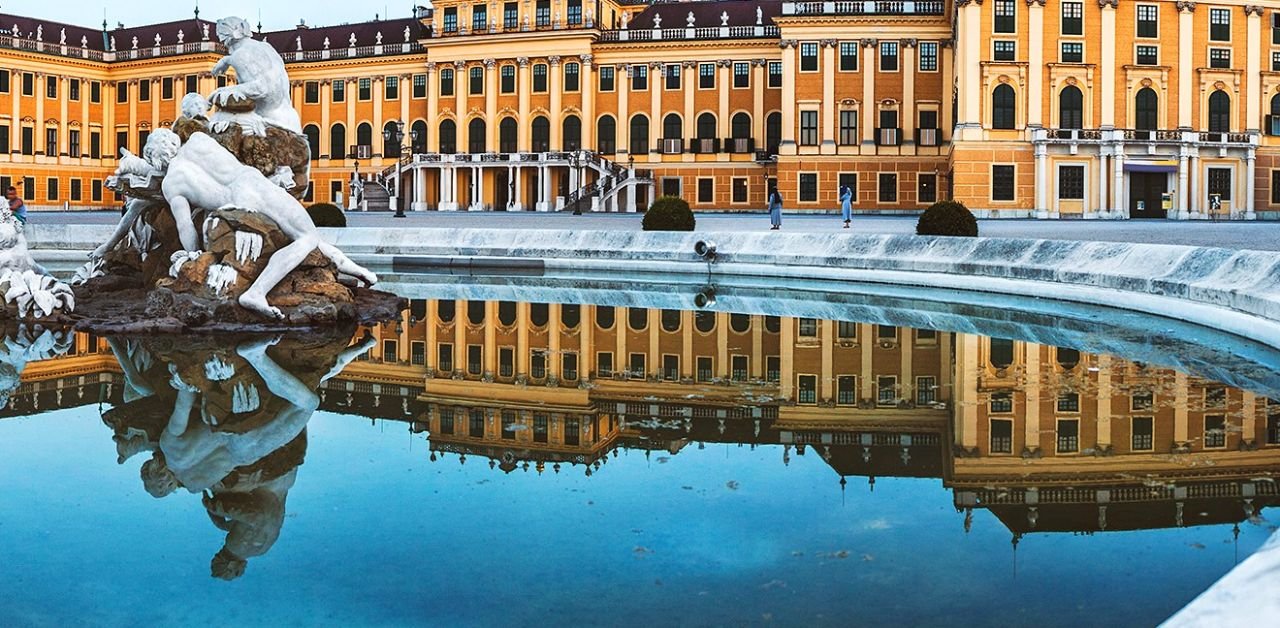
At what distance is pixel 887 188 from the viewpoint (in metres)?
52.9

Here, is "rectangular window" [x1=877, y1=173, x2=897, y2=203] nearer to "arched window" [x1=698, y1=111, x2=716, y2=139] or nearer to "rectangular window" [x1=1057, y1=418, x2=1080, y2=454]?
"arched window" [x1=698, y1=111, x2=716, y2=139]

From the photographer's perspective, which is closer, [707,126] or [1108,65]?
[1108,65]

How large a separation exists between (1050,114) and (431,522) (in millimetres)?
42851

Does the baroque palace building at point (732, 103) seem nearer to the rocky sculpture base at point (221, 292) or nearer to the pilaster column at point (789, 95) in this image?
the pilaster column at point (789, 95)

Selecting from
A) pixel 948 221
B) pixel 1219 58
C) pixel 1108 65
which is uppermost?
pixel 1219 58

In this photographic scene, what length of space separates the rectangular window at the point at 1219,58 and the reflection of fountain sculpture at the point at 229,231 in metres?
40.3

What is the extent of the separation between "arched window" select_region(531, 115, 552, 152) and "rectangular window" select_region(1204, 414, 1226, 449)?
54.6 metres

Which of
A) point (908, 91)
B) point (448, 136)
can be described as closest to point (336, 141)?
point (448, 136)

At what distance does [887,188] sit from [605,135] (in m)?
13.7

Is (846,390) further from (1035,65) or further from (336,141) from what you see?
(336,141)

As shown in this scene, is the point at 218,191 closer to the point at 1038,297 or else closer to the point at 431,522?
the point at 431,522

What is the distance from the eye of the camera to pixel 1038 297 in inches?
543

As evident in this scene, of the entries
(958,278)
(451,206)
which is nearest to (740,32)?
(451,206)

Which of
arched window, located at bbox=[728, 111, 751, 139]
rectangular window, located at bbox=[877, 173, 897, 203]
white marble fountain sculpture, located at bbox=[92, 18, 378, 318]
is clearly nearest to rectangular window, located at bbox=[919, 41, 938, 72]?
rectangular window, located at bbox=[877, 173, 897, 203]
